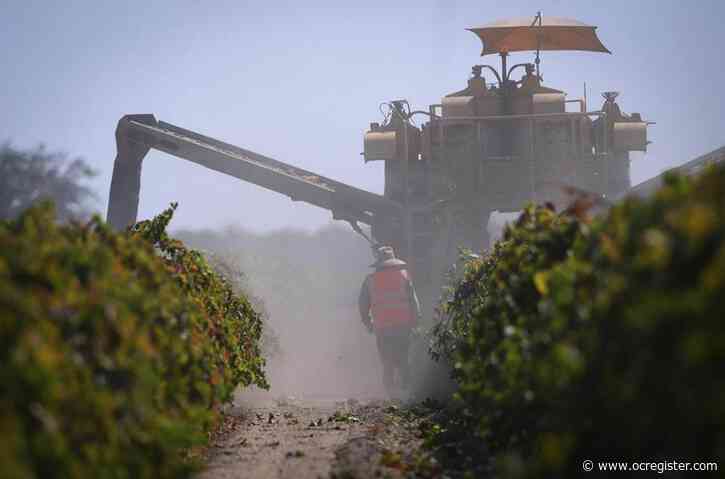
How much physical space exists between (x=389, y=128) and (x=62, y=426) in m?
17.8

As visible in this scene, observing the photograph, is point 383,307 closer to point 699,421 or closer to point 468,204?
point 468,204

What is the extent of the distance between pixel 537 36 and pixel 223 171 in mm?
7030

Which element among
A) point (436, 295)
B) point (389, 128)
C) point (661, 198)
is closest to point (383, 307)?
point (436, 295)

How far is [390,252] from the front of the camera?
62.0 feet

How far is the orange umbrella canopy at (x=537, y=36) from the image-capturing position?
2255 centimetres

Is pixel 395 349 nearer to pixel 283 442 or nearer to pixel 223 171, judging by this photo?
pixel 223 171

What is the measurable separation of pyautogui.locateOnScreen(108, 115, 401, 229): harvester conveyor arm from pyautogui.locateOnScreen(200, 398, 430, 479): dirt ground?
8.66 meters

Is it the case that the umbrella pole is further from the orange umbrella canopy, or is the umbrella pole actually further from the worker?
the worker

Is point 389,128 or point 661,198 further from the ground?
point 389,128

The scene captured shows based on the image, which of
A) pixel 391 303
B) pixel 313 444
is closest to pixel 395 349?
pixel 391 303

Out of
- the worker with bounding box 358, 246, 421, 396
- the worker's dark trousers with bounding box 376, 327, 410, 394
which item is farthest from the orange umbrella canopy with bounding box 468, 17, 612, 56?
the worker's dark trousers with bounding box 376, 327, 410, 394

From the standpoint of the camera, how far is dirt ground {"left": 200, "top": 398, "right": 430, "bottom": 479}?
8.20 m

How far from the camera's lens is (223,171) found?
75.9 feet

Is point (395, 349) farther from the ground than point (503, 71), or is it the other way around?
point (503, 71)
